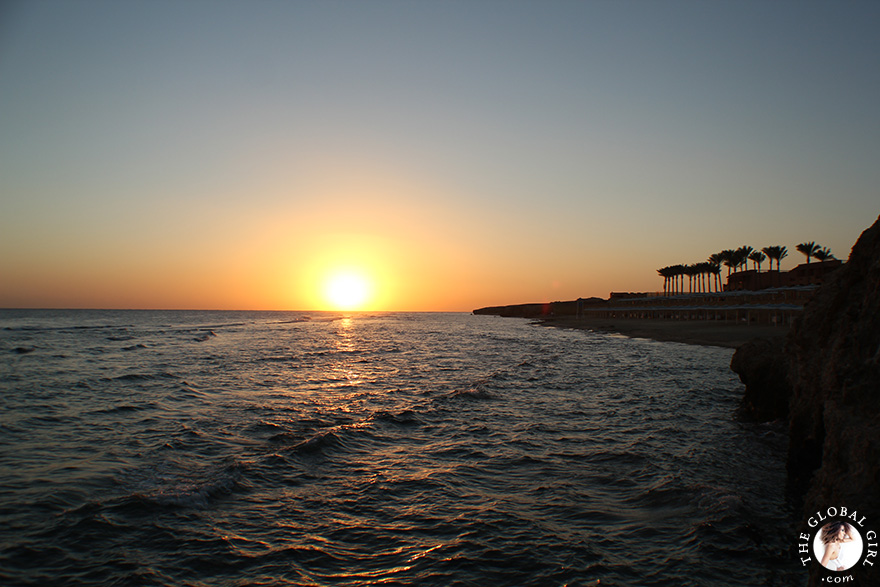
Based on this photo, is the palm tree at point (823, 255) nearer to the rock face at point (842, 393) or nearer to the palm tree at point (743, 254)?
the palm tree at point (743, 254)

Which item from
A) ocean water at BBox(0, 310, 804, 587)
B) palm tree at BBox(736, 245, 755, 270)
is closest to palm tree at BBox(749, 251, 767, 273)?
palm tree at BBox(736, 245, 755, 270)

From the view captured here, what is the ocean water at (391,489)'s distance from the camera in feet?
21.2

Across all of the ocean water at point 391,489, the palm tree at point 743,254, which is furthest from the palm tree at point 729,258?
the ocean water at point 391,489

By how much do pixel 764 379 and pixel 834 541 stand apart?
37.6ft

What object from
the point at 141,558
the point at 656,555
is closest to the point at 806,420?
the point at 656,555

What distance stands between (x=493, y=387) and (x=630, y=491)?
533 inches

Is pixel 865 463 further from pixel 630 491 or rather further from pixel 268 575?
Answer: pixel 268 575

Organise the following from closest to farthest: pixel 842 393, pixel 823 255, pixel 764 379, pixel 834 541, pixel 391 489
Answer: pixel 834 541
pixel 842 393
pixel 391 489
pixel 764 379
pixel 823 255

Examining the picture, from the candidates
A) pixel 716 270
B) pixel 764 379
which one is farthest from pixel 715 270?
pixel 764 379

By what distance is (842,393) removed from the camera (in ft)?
19.5

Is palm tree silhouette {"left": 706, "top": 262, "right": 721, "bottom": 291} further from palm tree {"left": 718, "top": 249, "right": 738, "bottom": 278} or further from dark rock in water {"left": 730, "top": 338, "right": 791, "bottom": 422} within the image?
dark rock in water {"left": 730, "top": 338, "right": 791, "bottom": 422}

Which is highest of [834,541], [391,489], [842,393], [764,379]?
[842,393]

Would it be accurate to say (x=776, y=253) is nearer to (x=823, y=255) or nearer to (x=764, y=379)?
(x=823, y=255)

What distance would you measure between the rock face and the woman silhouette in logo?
161 millimetres
